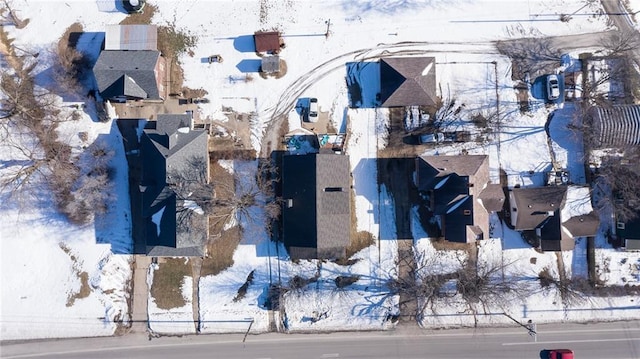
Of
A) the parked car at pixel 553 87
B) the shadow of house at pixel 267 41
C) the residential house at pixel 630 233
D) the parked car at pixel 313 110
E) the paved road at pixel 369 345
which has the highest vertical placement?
the shadow of house at pixel 267 41

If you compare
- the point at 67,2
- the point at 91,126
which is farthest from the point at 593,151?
the point at 67,2

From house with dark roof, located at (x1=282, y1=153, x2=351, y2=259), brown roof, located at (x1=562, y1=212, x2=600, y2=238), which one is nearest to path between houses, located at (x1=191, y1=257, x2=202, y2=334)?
house with dark roof, located at (x1=282, y1=153, x2=351, y2=259)

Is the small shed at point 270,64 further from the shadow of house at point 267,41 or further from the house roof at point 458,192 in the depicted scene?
the house roof at point 458,192

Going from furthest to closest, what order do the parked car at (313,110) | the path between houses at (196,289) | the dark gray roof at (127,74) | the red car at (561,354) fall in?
the parked car at (313,110), the path between houses at (196,289), the red car at (561,354), the dark gray roof at (127,74)

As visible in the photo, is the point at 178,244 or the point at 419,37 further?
the point at 419,37

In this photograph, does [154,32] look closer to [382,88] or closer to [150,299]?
[382,88]

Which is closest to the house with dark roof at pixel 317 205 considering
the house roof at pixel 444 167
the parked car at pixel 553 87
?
the house roof at pixel 444 167

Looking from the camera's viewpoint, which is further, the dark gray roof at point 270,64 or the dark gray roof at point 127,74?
the dark gray roof at point 270,64
